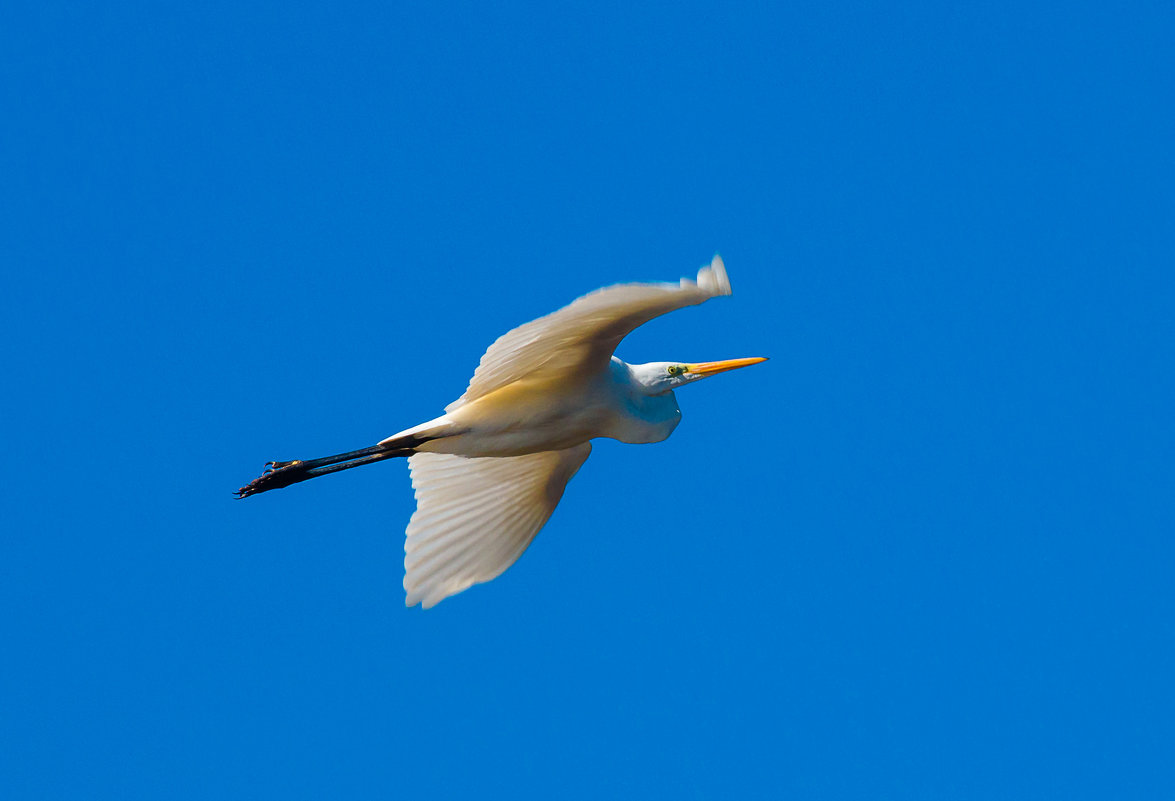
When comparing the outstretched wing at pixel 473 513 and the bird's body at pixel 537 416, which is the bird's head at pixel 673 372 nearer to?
the bird's body at pixel 537 416

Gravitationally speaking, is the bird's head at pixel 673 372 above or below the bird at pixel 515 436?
above

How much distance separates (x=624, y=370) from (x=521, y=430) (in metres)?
0.63

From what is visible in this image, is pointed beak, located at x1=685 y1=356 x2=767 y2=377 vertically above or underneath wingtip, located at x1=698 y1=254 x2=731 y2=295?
above

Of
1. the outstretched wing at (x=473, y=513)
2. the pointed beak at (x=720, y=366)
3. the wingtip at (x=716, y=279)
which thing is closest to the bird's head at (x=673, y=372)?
the pointed beak at (x=720, y=366)

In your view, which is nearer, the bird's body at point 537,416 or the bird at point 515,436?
the bird at point 515,436

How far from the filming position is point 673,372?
7359mm

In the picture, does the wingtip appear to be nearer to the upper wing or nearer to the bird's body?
the upper wing

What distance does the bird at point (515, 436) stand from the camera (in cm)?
637

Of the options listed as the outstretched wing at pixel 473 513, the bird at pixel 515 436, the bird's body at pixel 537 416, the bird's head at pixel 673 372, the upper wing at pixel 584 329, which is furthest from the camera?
the outstretched wing at pixel 473 513

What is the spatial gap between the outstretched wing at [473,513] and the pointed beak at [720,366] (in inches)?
31.7

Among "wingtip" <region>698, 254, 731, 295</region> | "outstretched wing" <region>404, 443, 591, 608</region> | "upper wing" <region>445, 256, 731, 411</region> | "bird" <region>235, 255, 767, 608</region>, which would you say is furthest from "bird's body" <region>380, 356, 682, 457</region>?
"wingtip" <region>698, 254, 731, 295</region>

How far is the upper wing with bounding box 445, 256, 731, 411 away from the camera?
526 centimetres

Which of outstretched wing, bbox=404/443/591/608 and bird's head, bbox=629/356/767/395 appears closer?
bird's head, bbox=629/356/767/395

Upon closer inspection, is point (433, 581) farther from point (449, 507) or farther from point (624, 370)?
point (624, 370)
